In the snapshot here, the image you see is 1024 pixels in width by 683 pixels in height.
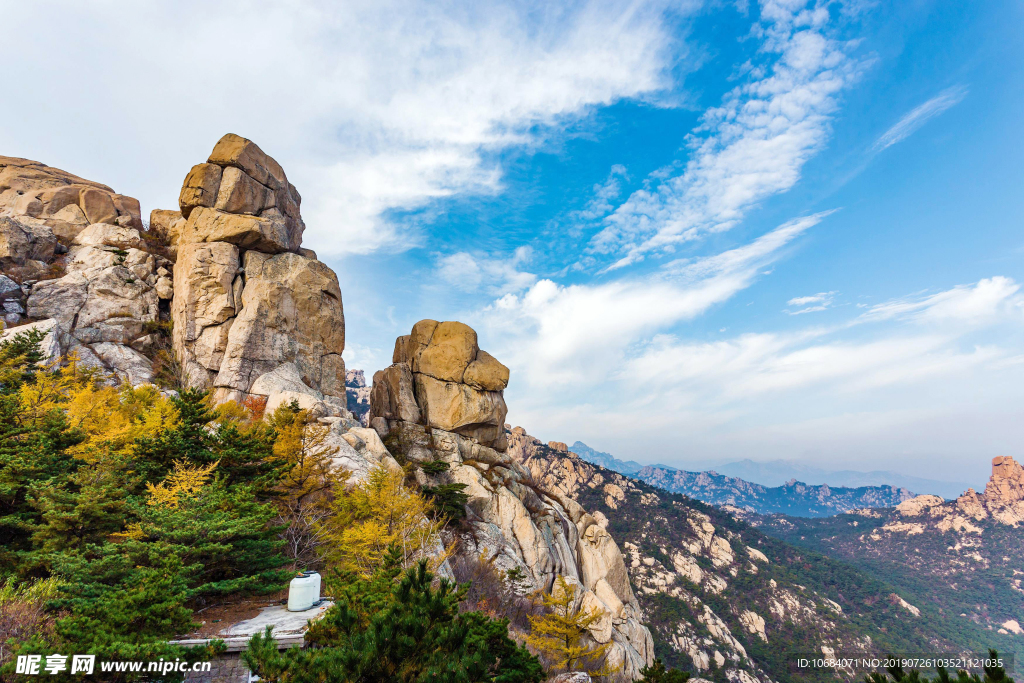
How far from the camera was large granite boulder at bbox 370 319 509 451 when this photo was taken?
3447 cm

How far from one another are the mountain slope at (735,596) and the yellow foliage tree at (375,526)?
4301 cm

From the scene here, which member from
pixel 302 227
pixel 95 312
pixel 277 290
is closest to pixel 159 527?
pixel 277 290

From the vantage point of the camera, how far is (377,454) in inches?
907

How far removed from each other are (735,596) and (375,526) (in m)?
88.8

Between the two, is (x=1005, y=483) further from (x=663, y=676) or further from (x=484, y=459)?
(x=663, y=676)

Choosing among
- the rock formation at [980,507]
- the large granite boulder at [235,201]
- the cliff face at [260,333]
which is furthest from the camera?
the rock formation at [980,507]

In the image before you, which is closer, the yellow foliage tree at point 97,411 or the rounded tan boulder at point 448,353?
the yellow foliage tree at point 97,411

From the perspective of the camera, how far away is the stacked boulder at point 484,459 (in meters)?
28.0

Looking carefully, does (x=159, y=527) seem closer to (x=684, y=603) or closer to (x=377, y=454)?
(x=377, y=454)

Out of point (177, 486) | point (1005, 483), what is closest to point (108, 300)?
point (177, 486)

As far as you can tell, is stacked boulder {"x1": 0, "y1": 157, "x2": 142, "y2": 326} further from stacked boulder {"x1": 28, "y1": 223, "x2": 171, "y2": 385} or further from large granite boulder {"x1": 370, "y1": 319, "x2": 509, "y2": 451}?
large granite boulder {"x1": 370, "y1": 319, "x2": 509, "y2": 451}

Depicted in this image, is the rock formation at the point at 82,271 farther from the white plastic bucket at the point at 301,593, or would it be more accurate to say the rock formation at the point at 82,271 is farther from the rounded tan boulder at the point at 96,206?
the white plastic bucket at the point at 301,593

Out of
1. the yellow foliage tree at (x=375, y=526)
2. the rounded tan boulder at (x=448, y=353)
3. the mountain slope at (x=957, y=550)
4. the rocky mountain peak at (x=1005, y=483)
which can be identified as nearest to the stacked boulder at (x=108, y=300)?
the rounded tan boulder at (x=448, y=353)

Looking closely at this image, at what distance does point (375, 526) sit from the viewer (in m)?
13.2
